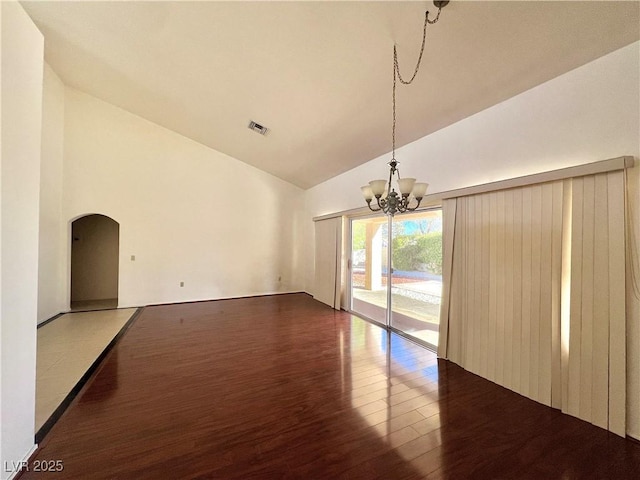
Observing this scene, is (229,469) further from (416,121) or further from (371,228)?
(371,228)

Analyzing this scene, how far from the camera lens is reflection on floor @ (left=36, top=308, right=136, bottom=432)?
2418 mm

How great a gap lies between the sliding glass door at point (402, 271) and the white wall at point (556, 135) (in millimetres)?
822

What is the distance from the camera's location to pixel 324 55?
271 cm

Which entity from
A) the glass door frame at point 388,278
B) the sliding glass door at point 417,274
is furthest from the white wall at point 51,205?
the sliding glass door at point 417,274

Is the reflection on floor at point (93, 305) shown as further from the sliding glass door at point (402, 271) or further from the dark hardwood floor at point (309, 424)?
the sliding glass door at point (402, 271)

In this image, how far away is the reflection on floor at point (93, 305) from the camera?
18.2ft

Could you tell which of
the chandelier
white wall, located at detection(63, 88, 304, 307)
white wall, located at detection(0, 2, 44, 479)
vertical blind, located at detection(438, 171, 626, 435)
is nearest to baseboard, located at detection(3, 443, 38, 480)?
white wall, located at detection(0, 2, 44, 479)

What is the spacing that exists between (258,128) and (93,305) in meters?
5.60

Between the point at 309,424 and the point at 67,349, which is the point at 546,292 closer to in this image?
the point at 309,424

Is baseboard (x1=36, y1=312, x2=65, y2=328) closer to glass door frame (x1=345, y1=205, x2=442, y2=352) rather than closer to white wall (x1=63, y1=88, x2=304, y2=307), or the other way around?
white wall (x1=63, y1=88, x2=304, y2=307)

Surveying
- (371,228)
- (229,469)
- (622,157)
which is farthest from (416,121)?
(229,469)

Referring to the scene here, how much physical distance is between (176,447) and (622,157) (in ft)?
13.1

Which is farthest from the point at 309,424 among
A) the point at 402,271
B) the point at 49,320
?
the point at 49,320

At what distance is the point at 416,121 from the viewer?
3.40m
